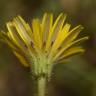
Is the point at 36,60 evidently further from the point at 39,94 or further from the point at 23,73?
the point at 23,73

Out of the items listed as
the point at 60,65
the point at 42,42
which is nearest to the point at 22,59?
the point at 42,42

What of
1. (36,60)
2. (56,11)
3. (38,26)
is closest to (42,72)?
(36,60)

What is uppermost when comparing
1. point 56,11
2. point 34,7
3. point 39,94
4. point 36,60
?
point 34,7

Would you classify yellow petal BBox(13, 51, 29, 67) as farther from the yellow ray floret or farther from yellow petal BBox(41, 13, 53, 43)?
yellow petal BBox(41, 13, 53, 43)

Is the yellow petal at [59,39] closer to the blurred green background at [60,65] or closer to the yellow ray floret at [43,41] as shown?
the yellow ray floret at [43,41]

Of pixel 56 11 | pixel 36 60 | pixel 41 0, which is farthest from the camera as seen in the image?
pixel 41 0
